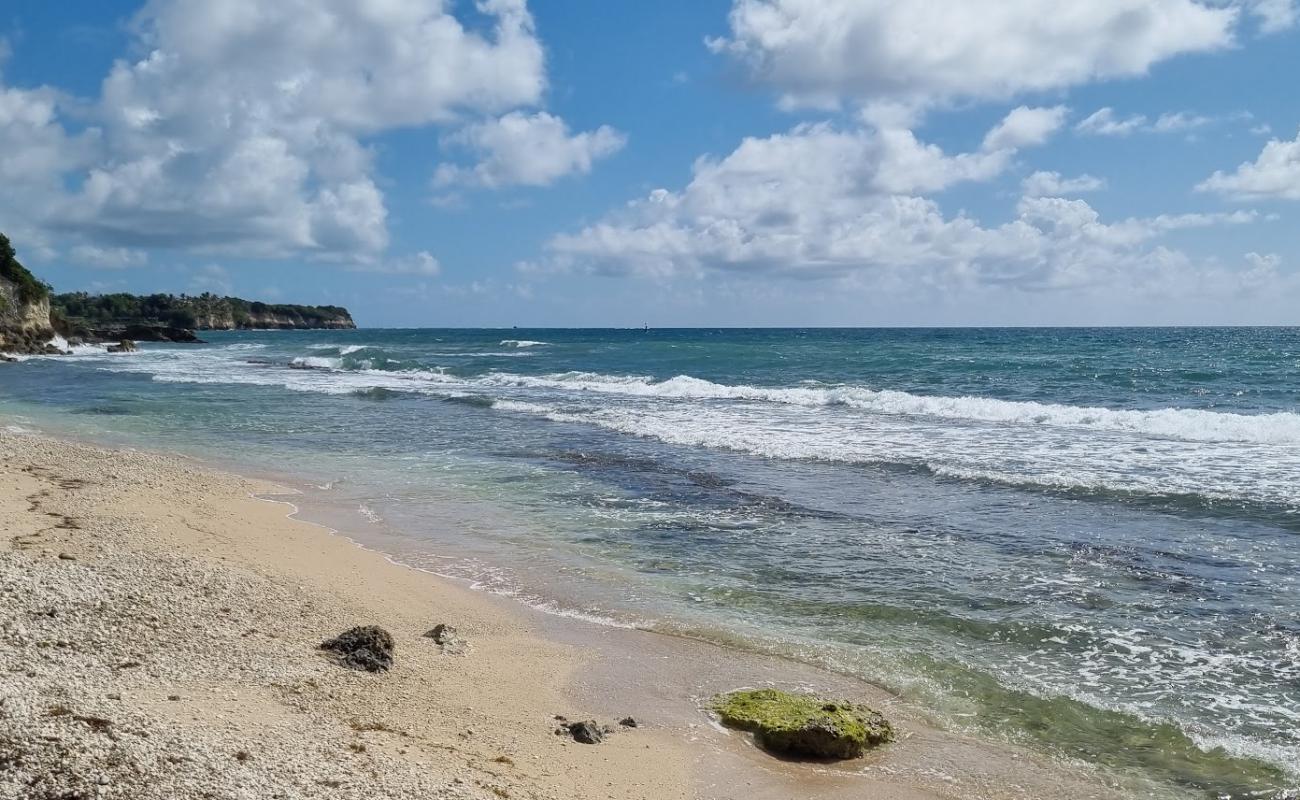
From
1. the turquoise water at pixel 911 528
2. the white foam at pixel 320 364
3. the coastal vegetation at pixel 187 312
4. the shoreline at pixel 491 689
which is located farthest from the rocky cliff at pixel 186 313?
the shoreline at pixel 491 689

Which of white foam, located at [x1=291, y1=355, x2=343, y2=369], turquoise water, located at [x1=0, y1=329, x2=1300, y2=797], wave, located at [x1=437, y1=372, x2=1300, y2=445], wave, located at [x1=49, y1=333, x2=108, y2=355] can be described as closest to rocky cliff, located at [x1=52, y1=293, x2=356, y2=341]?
wave, located at [x1=49, y1=333, x2=108, y2=355]

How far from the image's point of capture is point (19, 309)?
50.7 metres

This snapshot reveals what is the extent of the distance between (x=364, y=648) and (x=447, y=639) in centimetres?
90

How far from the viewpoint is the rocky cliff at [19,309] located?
159 feet

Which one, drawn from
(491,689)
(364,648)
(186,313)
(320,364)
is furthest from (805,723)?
(186,313)

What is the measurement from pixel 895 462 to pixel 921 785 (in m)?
11.4

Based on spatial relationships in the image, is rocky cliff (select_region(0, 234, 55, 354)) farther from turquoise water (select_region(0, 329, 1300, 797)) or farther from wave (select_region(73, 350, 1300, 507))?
turquoise water (select_region(0, 329, 1300, 797))

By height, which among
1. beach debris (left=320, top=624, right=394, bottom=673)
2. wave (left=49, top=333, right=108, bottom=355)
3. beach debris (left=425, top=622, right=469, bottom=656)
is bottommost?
beach debris (left=425, top=622, right=469, bottom=656)

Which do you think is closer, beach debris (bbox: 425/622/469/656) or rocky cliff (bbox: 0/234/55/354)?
beach debris (bbox: 425/622/469/656)

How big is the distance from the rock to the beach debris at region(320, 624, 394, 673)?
1523 mm

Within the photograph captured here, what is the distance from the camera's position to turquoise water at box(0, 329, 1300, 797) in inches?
256

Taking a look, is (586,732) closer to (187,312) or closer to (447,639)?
(447,639)

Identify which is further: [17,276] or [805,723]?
[17,276]

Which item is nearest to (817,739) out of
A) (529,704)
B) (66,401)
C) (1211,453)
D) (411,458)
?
(529,704)
